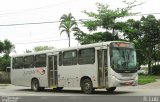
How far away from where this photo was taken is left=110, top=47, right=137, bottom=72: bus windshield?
2338 cm

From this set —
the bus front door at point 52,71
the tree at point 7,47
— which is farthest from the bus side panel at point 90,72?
the tree at point 7,47

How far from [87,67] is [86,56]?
0.69m

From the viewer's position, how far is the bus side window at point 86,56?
24406 millimetres

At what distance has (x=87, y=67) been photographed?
2477 centimetres

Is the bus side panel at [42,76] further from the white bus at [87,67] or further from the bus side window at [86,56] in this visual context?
the bus side window at [86,56]

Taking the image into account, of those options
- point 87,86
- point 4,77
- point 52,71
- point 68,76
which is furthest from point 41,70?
point 4,77

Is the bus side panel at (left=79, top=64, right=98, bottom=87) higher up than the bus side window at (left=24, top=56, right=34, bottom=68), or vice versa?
the bus side window at (left=24, top=56, right=34, bottom=68)

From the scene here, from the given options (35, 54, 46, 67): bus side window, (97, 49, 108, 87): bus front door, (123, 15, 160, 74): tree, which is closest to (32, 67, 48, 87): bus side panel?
(35, 54, 46, 67): bus side window

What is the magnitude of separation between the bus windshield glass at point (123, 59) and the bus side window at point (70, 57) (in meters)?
3.22

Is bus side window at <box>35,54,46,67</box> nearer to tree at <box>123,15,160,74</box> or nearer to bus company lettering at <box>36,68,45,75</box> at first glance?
bus company lettering at <box>36,68,45,75</box>

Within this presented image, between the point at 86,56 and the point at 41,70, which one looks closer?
the point at 86,56

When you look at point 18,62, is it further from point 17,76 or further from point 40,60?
point 40,60

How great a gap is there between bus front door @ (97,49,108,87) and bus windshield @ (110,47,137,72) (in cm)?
52

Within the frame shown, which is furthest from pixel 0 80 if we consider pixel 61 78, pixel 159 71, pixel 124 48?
pixel 124 48
